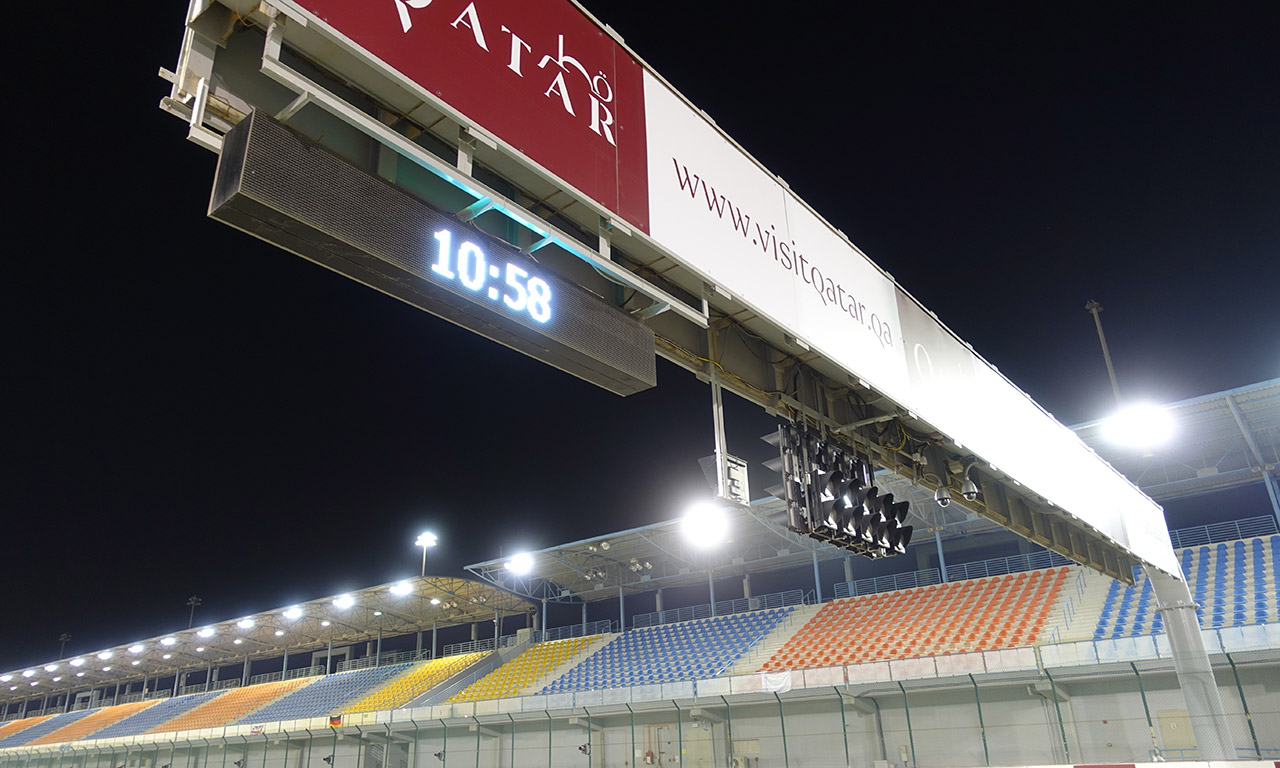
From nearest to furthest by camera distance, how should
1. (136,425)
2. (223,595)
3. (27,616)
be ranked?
(136,425) → (223,595) → (27,616)

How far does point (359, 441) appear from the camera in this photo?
38594mm

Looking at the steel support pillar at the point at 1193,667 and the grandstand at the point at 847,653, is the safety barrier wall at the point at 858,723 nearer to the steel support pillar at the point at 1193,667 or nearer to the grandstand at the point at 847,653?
the grandstand at the point at 847,653

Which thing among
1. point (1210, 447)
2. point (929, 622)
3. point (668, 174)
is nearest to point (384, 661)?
point (929, 622)

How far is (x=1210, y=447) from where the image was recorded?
931 inches

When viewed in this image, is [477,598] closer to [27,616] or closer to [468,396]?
[468,396]

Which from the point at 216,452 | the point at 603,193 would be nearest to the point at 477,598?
the point at 216,452

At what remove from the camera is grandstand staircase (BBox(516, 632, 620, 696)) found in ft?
105

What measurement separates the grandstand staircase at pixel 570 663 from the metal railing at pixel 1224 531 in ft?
72.7

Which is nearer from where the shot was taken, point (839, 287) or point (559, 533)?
point (839, 287)

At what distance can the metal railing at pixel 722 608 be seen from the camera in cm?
3322

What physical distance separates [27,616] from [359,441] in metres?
35.3

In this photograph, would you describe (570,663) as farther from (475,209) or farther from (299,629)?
(475,209)

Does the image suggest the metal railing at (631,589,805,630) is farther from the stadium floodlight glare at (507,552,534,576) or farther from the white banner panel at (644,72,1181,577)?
the white banner panel at (644,72,1181,577)

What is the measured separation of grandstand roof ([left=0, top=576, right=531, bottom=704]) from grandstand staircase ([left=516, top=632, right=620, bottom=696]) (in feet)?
16.4
